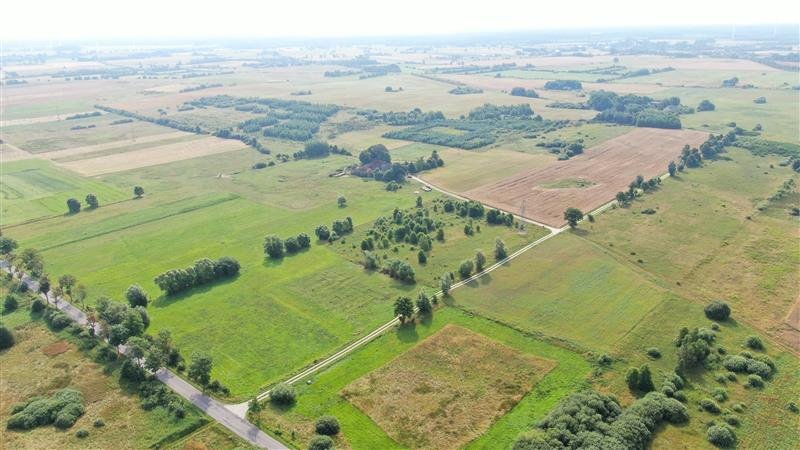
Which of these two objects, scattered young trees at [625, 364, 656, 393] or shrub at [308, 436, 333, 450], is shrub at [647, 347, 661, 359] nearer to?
scattered young trees at [625, 364, 656, 393]

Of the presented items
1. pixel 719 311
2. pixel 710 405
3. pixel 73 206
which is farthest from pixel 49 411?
pixel 719 311

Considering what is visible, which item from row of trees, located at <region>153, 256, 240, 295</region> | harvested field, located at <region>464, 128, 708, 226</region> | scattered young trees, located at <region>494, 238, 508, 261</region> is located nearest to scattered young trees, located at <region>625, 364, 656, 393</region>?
scattered young trees, located at <region>494, 238, 508, 261</region>

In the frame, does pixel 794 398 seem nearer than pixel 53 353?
Yes

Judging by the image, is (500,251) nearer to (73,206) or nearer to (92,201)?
(92,201)

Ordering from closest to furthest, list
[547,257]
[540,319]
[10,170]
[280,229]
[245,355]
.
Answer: [245,355], [540,319], [547,257], [280,229], [10,170]

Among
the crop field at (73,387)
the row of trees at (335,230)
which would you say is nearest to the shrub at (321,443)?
the crop field at (73,387)

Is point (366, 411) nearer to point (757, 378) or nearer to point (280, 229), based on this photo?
point (757, 378)

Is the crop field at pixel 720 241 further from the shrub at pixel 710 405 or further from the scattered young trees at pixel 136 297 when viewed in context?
the scattered young trees at pixel 136 297

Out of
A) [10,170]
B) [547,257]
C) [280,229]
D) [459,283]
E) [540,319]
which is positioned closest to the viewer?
[540,319]

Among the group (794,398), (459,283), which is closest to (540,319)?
(459,283)
